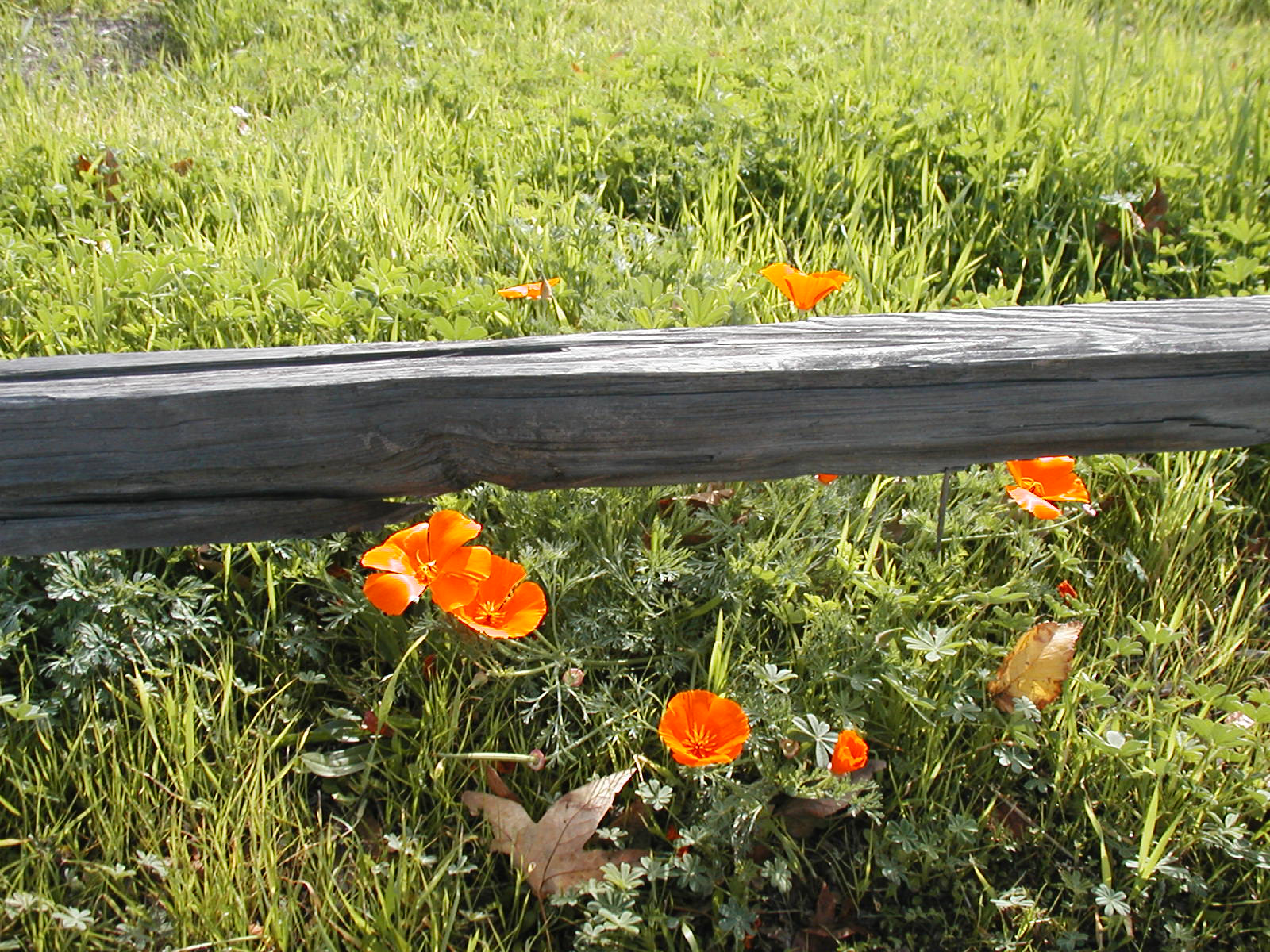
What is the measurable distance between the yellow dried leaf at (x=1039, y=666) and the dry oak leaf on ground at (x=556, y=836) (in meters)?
0.75

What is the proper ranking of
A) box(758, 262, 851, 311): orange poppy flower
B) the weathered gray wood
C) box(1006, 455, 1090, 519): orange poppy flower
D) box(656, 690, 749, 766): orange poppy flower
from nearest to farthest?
the weathered gray wood, box(656, 690, 749, 766): orange poppy flower, box(1006, 455, 1090, 519): orange poppy flower, box(758, 262, 851, 311): orange poppy flower

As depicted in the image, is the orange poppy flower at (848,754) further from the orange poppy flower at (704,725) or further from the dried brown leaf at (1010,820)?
the dried brown leaf at (1010,820)

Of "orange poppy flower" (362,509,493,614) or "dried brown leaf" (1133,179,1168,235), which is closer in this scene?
"orange poppy flower" (362,509,493,614)

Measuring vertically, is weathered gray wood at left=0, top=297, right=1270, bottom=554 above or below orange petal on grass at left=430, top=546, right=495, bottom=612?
above

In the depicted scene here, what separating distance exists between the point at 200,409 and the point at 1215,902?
1.83 m

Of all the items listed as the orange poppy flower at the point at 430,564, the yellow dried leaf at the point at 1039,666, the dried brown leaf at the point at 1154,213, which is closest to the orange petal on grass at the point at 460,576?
the orange poppy flower at the point at 430,564

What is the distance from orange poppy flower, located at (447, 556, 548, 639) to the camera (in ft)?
5.36

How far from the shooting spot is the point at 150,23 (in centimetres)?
417

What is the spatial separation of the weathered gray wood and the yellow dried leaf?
0.47 m

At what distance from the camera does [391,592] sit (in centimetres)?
158

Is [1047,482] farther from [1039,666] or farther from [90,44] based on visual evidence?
[90,44]

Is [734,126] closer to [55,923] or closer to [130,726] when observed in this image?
[130,726]

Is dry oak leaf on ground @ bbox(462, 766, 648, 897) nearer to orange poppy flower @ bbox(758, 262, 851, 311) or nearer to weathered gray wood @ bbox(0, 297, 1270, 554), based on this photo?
weathered gray wood @ bbox(0, 297, 1270, 554)

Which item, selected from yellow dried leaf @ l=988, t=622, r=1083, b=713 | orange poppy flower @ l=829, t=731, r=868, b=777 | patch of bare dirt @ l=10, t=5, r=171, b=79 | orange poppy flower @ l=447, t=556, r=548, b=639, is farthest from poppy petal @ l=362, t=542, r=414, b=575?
patch of bare dirt @ l=10, t=5, r=171, b=79
